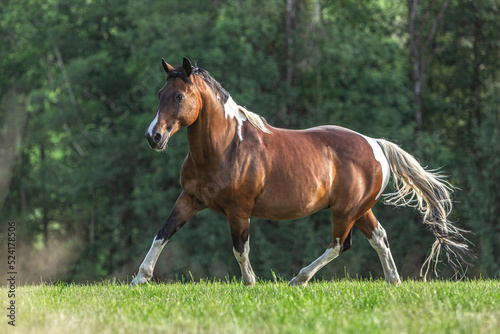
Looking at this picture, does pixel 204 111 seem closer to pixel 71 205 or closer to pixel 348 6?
pixel 348 6

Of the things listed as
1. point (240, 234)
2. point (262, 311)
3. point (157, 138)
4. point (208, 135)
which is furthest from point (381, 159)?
point (262, 311)

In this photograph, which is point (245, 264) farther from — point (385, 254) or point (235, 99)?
point (235, 99)

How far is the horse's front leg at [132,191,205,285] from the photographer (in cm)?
603

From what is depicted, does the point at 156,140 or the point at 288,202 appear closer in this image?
the point at 156,140

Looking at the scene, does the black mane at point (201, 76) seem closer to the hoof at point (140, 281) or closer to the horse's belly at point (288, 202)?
the horse's belly at point (288, 202)

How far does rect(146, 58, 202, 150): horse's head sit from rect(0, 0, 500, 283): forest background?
37.0 ft

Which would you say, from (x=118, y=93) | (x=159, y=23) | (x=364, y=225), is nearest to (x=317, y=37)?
(x=159, y=23)

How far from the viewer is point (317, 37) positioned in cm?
2006

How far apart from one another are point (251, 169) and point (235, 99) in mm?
11923

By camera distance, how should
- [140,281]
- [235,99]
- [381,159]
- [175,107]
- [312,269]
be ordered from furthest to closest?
1. [235,99]
2. [381,159]
3. [312,269]
4. [140,281]
5. [175,107]

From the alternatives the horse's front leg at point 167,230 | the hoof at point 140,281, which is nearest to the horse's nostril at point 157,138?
the horse's front leg at point 167,230

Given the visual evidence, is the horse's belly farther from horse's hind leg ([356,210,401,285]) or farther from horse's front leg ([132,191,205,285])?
horse's hind leg ([356,210,401,285])

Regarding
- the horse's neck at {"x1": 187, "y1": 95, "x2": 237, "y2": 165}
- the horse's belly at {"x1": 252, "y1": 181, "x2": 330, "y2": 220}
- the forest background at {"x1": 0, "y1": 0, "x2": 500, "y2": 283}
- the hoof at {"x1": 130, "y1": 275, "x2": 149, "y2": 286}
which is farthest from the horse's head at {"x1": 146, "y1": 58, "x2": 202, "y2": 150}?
the forest background at {"x1": 0, "y1": 0, "x2": 500, "y2": 283}

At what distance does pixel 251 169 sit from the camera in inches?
233
